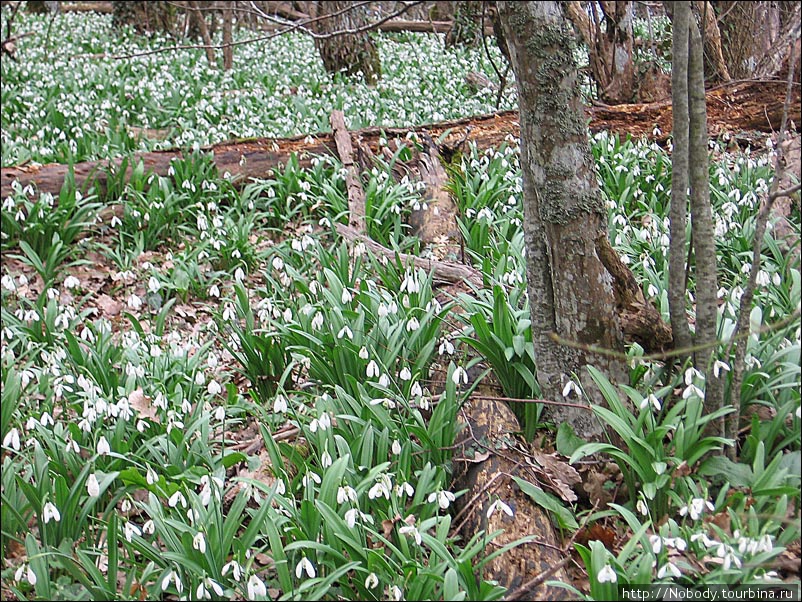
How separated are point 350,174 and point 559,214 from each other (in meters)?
3.63

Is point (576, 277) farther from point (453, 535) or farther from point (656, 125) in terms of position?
point (656, 125)

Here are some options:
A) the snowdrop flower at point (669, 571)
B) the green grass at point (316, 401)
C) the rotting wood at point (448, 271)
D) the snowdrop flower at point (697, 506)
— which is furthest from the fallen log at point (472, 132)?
the snowdrop flower at point (669, 571)

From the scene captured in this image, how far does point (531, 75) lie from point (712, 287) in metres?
1.00

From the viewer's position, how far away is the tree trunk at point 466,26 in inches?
483

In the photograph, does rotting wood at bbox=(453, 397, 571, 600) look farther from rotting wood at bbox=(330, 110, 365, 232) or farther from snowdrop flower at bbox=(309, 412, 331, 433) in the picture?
rotting wood at bbox=(330, 110, 365, 232)

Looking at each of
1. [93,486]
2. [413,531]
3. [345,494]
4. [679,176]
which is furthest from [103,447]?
[679,176]

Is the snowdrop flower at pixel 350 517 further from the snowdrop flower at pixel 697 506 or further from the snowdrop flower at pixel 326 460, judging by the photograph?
the snowdrop flower at pixel 697 506

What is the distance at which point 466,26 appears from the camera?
1267 cm

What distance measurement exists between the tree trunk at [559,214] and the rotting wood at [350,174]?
8.56 ft

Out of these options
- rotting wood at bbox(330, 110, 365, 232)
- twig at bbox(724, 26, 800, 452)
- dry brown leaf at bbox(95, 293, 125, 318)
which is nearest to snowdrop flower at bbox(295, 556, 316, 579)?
twig at bbox(724, 26, 800, 452)

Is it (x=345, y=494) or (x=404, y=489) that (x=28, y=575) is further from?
(x=404, y=489)

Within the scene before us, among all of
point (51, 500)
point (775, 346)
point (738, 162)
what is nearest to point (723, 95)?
point (738, 162)

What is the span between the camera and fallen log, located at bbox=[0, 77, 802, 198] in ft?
20.1

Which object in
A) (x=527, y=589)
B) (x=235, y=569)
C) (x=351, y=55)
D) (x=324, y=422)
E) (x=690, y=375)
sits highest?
(x=351, y=55)
